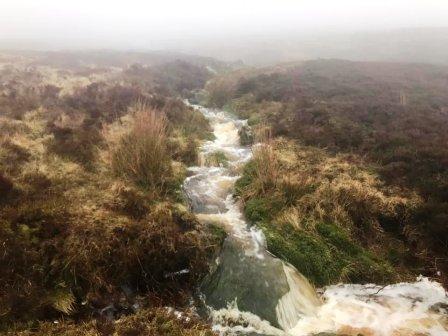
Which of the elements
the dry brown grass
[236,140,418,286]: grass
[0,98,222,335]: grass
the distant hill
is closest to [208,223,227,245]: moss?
[0,98,222,335]: grass

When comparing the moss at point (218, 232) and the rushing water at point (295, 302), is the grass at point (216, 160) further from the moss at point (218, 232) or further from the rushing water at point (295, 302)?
the rushing water at point (295, 302)

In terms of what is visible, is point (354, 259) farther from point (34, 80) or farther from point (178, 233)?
point (34, 80)

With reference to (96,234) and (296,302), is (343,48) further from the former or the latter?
(96,234)

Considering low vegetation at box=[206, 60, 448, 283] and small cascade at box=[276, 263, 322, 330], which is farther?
low vegetation at box=[206, 60, 448, 283]

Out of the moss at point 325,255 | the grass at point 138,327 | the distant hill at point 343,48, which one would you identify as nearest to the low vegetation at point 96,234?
the grass at point 138,327

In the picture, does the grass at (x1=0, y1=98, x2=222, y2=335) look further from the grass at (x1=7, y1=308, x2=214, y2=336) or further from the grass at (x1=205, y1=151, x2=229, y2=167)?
the grass at (x1=205, y1=151, x2=229, y2=167)

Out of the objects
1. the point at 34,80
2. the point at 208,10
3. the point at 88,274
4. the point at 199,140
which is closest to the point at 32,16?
the point at 208,10

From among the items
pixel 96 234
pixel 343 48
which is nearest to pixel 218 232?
pixel 96 234

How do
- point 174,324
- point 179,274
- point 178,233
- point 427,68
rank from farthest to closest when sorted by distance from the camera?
point 427,68 → point 178,233 → point 179,274 → point 174,324

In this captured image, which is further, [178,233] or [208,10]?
[208,10]

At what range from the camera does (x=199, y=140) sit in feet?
44.4

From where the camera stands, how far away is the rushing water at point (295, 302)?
6070 mm

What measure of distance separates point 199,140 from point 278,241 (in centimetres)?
676

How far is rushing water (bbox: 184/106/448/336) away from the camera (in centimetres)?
607
